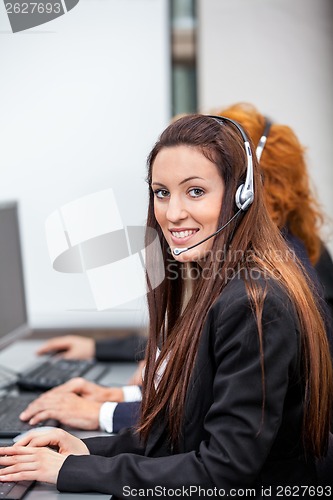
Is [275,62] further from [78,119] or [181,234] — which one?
[181,234]

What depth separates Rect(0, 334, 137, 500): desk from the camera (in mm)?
1024

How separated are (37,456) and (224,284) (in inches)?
15.3

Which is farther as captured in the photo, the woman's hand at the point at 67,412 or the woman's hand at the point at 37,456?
the woman's hand at the point at 67,412

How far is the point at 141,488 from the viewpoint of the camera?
98 centimetres

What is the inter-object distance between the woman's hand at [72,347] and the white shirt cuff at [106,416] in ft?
1.76

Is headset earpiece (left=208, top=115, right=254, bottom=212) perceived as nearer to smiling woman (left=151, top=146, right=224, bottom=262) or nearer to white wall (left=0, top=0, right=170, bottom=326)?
smiling woman (left=151, top=146, right=224, bottom=262)

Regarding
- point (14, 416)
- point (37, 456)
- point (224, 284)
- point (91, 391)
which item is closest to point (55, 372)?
point (91, 391)

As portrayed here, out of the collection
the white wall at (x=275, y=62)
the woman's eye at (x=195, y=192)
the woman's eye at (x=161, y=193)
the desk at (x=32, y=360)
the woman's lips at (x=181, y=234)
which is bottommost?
the desk at (x=32, y=360)

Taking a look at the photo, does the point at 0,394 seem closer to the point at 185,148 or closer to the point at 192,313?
the point at 192,313

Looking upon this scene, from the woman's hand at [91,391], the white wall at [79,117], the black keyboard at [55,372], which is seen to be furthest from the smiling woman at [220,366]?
the white wall at [79,117]

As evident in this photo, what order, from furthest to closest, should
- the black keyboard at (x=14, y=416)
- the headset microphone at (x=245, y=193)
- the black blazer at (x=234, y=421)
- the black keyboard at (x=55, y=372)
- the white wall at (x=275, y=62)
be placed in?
the white wall at (x=275, y=62)
the black keyboard at (x=55, y=372)
the black keyboard at (x=14, y=416)
the headset microphone at (x=245, y=193)
the black blazer at (x=234, y=421)

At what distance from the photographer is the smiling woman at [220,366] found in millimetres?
944

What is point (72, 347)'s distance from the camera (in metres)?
1.92

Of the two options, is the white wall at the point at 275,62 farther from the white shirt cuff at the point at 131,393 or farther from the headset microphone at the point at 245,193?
the headset microphone at the point at 245,193
